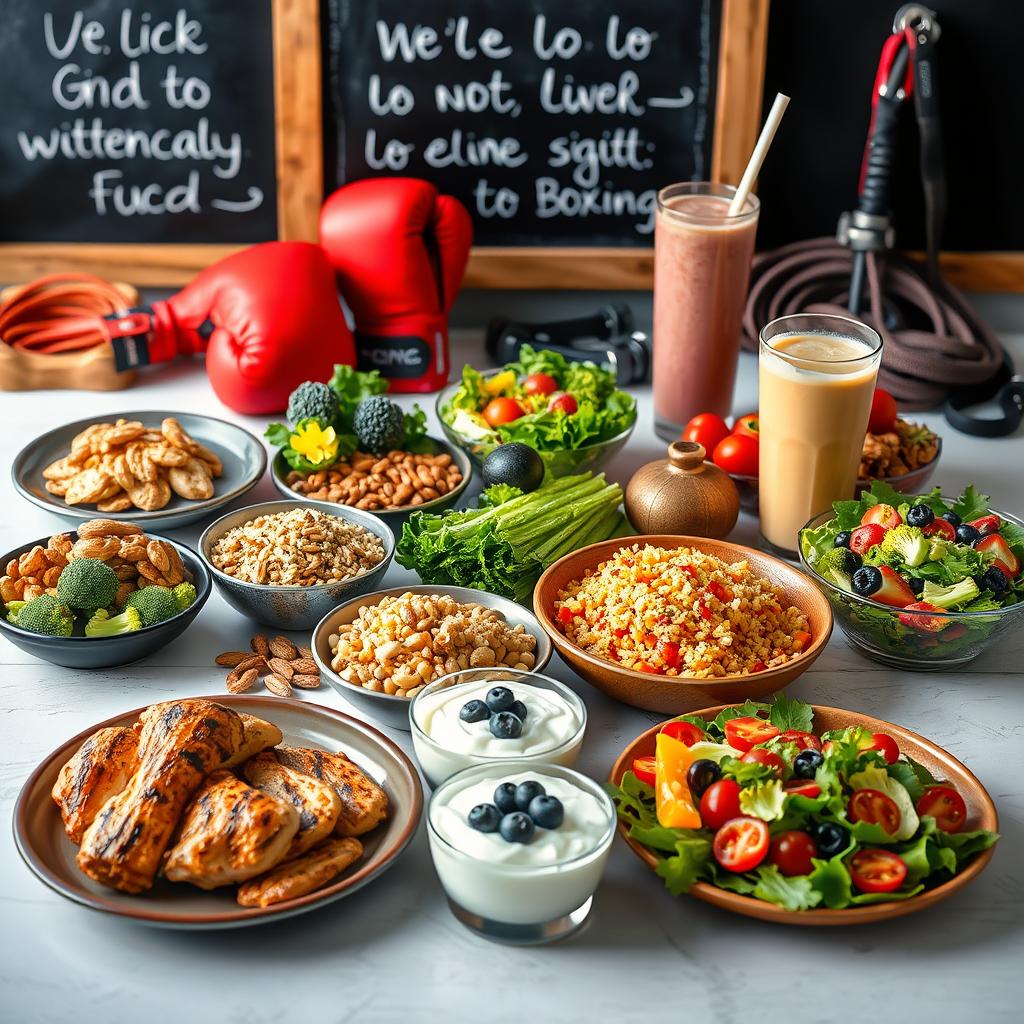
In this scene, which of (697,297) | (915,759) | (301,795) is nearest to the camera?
(301,795)

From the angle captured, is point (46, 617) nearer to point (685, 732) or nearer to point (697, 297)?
point (685, 732)

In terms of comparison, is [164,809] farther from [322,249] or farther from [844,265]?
[844,265]

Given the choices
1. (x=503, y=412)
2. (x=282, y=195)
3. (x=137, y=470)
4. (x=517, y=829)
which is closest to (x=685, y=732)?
(x=517, y=829)

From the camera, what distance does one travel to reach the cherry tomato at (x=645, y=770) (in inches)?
52.6

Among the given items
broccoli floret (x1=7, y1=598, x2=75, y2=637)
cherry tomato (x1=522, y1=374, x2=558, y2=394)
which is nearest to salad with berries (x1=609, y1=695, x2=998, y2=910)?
broccoli floret (x1=7, y1=598, x2=75, y2=637)

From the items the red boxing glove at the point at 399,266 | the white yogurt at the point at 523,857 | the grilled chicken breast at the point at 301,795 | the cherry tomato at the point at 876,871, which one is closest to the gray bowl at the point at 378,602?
the grilled chicken breast at the point at 301,795

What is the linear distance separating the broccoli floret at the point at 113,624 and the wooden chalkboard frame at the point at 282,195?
3.98 ft

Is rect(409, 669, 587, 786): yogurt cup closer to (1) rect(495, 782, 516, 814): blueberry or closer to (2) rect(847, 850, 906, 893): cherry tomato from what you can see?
(1) rect(495, 782, 516, 814): blueberry

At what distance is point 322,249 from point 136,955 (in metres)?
1.53

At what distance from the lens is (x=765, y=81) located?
249 cm

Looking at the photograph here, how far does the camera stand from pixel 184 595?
1648 mm

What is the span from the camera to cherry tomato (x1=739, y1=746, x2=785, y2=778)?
128cm

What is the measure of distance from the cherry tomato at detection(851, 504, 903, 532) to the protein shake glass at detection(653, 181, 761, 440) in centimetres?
56

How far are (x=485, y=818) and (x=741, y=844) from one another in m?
0.26
